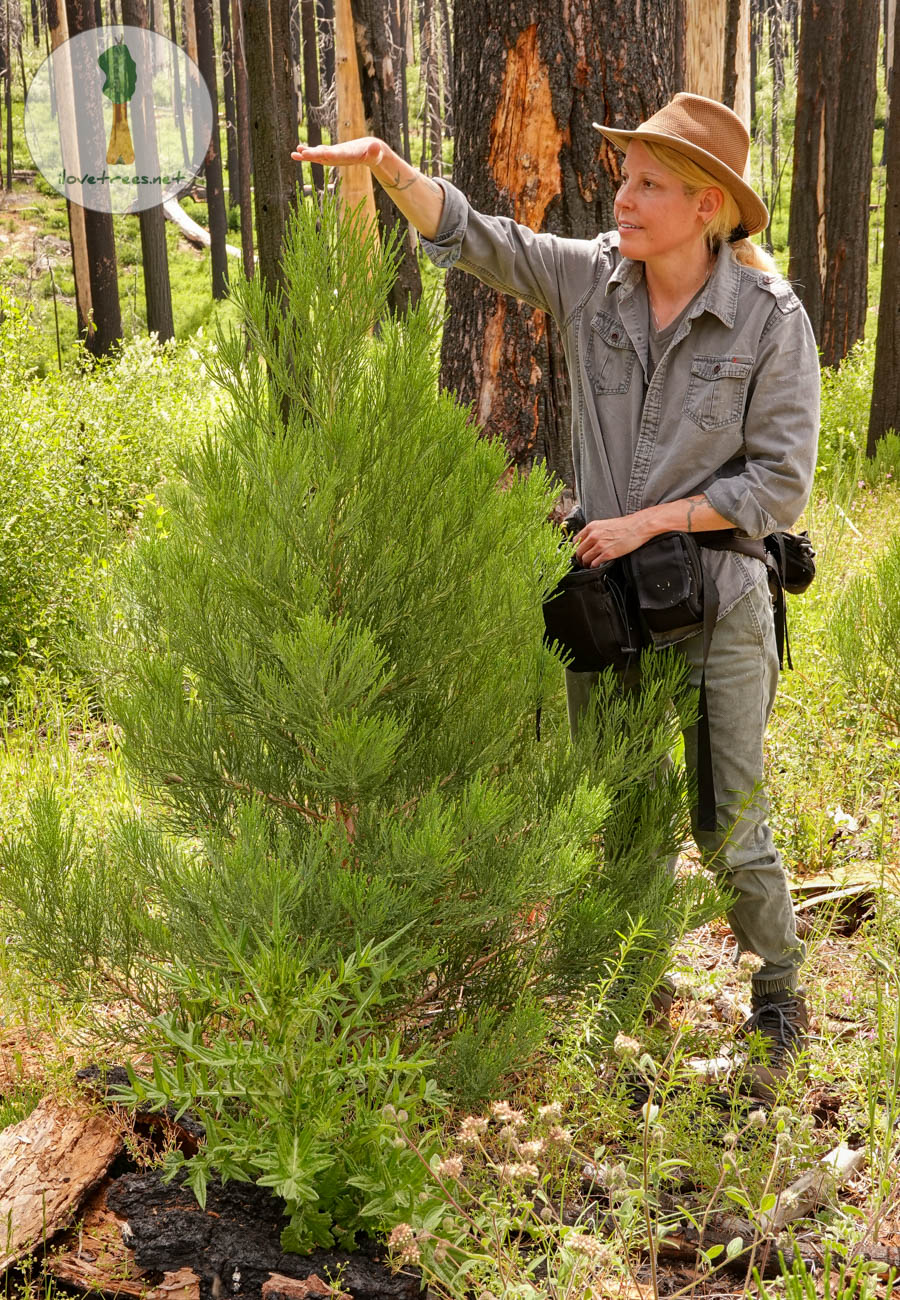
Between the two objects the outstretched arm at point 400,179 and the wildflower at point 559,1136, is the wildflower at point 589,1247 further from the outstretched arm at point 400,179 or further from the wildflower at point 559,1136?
the outstretched arm at point 400,179

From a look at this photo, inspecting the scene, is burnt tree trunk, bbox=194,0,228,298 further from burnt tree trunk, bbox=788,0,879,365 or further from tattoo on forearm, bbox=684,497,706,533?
tattoo on forearm, bbox=684,497,706,533

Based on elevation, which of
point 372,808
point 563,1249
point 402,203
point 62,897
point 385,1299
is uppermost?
point 402,203

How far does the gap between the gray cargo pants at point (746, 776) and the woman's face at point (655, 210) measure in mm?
831

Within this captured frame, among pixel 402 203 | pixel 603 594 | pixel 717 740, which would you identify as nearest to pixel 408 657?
pixel 603 594

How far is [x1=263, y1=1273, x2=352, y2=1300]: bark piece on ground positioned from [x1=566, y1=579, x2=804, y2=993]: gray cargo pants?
1.27m

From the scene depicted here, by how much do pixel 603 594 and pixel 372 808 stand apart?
28.9 inches

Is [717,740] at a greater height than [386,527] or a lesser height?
lesser

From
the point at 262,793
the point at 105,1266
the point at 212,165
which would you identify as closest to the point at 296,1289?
the point at 105,1266

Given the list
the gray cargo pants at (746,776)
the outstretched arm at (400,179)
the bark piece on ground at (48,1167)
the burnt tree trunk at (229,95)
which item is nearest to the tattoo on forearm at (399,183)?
the outstretched arm at (400,179)

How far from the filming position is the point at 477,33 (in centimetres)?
372

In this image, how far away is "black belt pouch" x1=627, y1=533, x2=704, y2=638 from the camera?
8.19 feet

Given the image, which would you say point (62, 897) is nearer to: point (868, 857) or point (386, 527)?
point (386, 527)

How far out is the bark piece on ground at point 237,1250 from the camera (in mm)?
2043

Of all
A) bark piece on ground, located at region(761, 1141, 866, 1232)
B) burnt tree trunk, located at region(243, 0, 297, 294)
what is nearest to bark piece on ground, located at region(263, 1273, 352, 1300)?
bark piece on ground, located at region(761, 1141, 866, 1232)
